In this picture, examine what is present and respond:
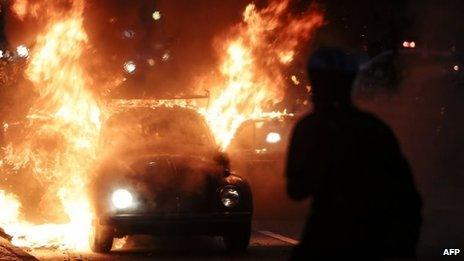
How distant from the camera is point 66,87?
57.4 ft

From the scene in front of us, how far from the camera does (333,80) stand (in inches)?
179

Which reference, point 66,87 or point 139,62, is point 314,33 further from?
point 66,87

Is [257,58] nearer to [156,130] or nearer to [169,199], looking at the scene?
[156,130]

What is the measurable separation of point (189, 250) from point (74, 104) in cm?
406

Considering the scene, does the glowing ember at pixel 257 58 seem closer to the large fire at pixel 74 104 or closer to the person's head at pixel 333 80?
the large fire at pixel 74 104

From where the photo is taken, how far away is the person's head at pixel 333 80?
179 inches

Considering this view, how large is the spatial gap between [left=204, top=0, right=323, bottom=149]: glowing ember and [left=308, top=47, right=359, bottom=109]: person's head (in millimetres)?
12739

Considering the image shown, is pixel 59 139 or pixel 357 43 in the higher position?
pixel 357 43

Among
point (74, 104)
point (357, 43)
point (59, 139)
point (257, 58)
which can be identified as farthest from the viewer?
point (357, 43)

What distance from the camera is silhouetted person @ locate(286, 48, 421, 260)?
4430 millimetres

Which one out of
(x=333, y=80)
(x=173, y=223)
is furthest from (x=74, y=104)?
(x=333, y=80)

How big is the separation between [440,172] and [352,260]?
24331mm

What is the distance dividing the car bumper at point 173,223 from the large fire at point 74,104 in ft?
3.34

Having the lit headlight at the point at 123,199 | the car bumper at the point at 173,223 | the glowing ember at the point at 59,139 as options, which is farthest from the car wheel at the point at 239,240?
the glowing ember at the point at 59,139
